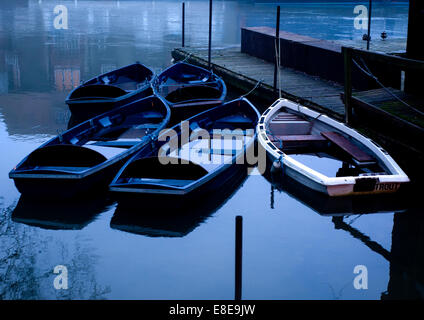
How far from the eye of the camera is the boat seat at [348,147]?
1209cm

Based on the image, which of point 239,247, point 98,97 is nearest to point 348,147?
point 239,247

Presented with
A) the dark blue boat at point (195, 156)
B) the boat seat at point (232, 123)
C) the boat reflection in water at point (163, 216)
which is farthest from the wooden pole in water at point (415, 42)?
the boat reflection in water at point (163, 216)

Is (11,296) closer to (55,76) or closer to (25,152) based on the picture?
(25,152)

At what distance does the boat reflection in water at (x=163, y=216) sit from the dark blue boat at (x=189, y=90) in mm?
5563

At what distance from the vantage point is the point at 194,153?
1386 cm

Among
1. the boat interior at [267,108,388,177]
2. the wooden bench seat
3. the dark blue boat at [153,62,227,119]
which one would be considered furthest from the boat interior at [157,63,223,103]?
the wooden bench seat

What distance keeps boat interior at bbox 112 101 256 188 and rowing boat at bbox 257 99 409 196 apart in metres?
0.75

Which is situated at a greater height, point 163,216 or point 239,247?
point 239,247

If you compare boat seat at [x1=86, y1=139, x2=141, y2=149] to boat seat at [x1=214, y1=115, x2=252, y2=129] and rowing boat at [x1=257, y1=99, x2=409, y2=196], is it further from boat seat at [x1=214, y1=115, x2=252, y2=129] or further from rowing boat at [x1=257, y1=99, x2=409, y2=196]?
rowing boat at [x1=257, y1=99, x2=409, y2=196]

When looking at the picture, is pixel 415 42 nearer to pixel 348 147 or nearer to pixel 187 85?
pixel 348 147

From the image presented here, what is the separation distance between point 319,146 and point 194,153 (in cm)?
296

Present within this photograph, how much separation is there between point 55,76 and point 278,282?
63.9 feet

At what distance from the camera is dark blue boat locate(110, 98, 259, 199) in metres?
10.4

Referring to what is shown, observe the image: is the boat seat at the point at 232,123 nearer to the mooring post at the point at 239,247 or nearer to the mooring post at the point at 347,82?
the mooring post at the point at 347,82
